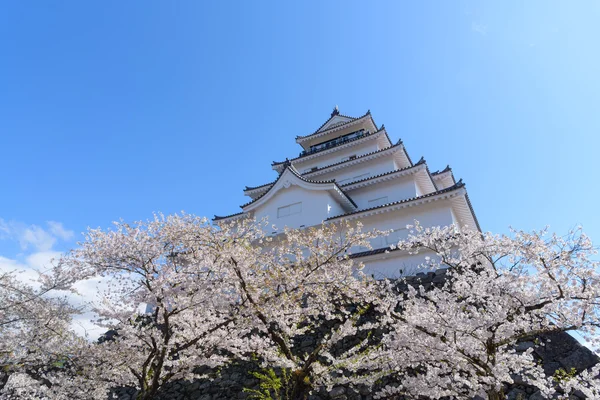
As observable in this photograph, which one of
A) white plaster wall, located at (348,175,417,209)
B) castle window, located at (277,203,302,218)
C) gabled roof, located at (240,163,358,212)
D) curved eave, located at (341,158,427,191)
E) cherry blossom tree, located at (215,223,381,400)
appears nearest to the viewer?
cherry blossom tree, located at (215,223,381,400)

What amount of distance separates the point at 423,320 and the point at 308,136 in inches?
863

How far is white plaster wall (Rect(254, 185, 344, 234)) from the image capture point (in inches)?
722

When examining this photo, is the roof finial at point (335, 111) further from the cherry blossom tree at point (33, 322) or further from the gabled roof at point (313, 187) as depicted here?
the cherry blossom tree at point (33, 322)

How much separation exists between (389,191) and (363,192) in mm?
1576

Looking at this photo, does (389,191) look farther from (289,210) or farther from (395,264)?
(395,264)

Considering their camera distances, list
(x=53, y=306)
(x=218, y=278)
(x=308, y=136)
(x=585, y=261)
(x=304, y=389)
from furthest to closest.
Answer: (x=308, y=136) < (x=53, y=306) < (x=218, y=278) < (x=304, y=389) < (x=585, y=261)

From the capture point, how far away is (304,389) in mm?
5984

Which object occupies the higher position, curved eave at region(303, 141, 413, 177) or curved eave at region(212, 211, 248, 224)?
curved eave at region(303, 141, 413, 177)

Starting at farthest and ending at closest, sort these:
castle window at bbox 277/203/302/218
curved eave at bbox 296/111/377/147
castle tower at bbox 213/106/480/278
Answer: curved eave at bbox 296/111/377/147 < castle window at bbox 277/203/302/218 < castle tower at bbox 213/106/480/278

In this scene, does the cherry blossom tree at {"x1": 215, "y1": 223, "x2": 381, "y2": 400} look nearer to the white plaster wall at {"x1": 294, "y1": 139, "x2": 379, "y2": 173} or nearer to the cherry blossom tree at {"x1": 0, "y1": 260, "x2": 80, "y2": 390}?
the cherry blossom tree at {"x1": 0, "y1": 260, "x2": 80, "y2": 390}

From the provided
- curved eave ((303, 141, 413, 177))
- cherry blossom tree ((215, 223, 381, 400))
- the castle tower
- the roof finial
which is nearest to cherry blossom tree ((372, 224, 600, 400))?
cherry blossom tree ((215, 223, 381, 400))

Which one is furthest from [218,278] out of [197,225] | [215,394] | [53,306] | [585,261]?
[585,261]

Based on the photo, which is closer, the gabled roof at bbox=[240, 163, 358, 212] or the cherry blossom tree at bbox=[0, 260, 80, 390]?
the cherry blossom tree at bbox=[0, 260, 80, 390]

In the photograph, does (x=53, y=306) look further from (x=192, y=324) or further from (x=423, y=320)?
(x=423, y=320)
